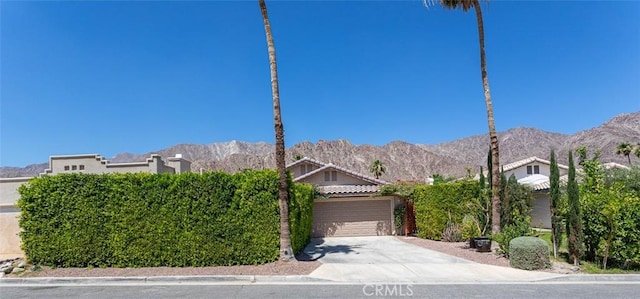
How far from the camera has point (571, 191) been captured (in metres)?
11.9

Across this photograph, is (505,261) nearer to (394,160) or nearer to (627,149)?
(627,149)

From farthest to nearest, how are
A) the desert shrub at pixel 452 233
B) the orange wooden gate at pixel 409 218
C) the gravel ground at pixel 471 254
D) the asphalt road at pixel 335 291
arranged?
the orange wooden gate at pixel 409 218 < the desert shrub at pixel 452 233 < the gravel ground at pixel 471 254 < the asphalt road at pixel 335 291

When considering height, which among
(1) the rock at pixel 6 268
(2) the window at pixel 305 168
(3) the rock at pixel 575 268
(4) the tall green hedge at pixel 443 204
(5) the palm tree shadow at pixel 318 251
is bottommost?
(5) the palm tree shadow at pixel 318 251

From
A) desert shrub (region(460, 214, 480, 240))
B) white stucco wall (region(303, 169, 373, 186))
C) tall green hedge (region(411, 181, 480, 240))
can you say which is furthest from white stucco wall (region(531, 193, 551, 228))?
desert shrub (region(460, 214, 480, 240))

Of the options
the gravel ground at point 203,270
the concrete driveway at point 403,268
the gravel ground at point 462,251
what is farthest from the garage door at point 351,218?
the gravel ground at point 203,270

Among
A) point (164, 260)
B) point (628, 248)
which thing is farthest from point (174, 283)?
point (628, 248)

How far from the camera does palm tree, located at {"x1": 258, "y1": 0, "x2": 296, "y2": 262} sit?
1211 cm

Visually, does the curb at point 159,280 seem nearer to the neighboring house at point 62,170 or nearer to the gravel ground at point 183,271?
the gravel ground at point 183,271

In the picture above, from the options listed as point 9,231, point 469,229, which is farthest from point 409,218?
point 9,231

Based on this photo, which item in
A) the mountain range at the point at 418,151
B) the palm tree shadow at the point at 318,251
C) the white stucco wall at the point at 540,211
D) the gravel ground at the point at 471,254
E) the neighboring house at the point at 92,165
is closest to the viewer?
the gravel ground at the point at 471,254

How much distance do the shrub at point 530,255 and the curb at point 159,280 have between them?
557 centimetres

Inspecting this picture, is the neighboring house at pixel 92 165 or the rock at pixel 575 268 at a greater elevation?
the neighboring house at pixel 92 165

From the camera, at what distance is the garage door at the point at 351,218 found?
74.3 ft

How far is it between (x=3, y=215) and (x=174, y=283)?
9765mm
